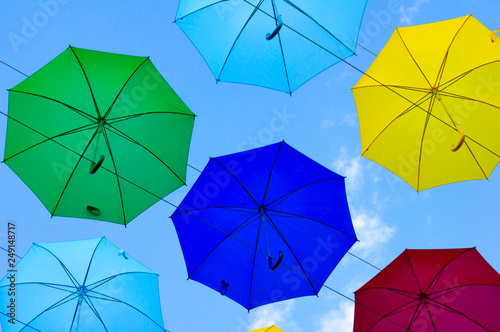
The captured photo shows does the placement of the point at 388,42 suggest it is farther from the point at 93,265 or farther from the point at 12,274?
the point at 12,274

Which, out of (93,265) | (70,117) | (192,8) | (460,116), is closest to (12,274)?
(93,265)

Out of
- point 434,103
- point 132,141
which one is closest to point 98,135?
point 132,141

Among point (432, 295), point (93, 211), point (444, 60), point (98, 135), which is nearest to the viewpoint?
point (98, 135)

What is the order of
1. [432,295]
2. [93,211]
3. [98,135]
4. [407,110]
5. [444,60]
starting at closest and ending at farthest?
1. [98,135]
2. [444,60]
3. [93,211]
4. [407,110]
5. [432,295]

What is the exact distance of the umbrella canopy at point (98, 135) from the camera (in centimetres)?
786

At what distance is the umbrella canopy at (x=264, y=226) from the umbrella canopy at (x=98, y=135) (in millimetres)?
776

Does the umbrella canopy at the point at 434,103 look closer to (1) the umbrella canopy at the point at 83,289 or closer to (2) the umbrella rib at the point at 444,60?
(2) the umbrella rib at the point at 444,60

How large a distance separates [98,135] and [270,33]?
3265 mm

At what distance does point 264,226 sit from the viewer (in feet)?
28.8

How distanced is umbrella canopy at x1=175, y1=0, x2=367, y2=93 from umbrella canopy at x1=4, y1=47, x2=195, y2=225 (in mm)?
1040

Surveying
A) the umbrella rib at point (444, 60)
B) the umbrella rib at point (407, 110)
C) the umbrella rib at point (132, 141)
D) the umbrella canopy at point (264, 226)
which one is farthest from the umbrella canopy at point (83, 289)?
the umbrella rib at point (444, 60)

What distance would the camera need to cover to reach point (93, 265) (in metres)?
9.08

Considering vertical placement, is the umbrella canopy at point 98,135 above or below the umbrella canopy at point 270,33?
below

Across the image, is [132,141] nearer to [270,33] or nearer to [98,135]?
[98,135]
